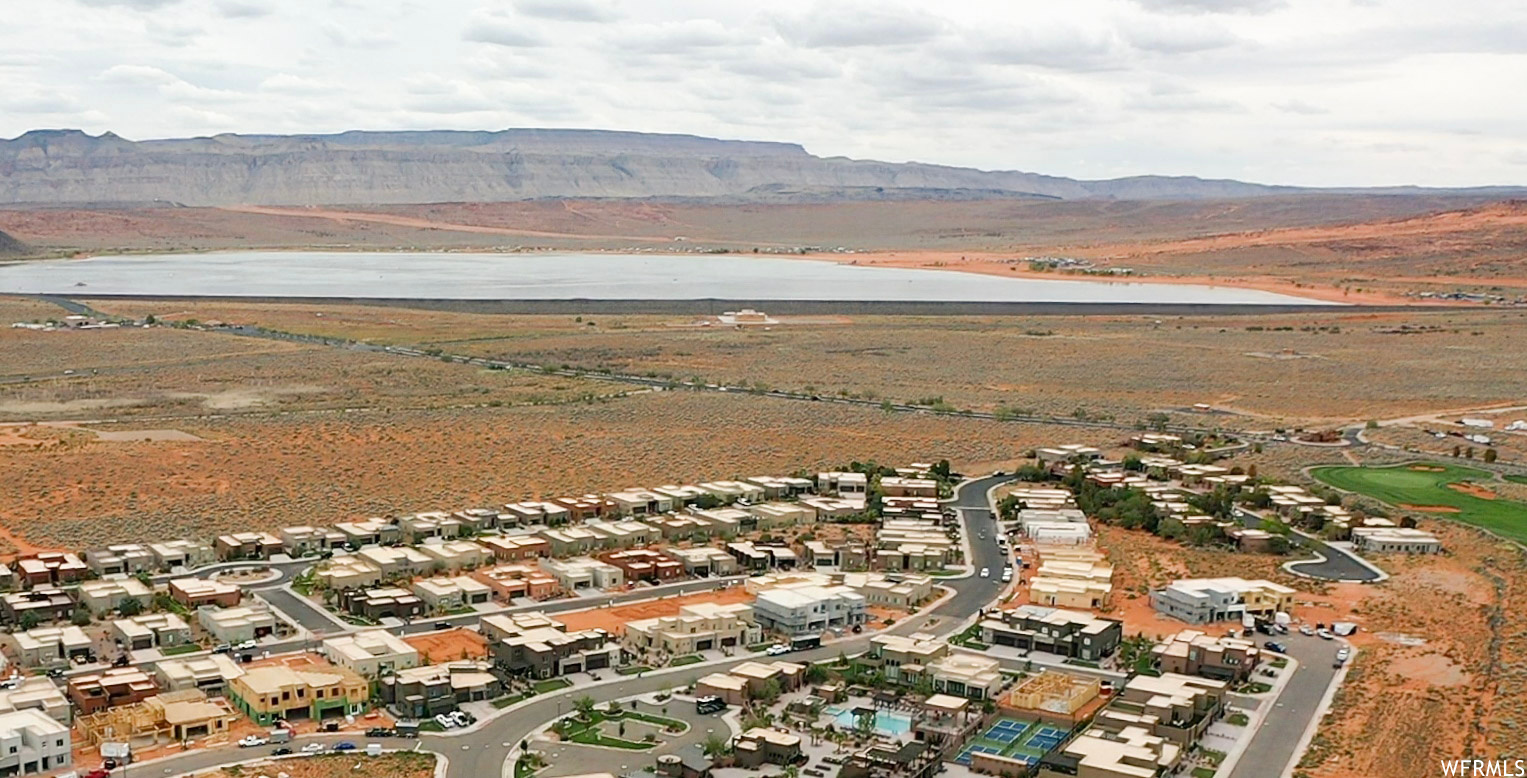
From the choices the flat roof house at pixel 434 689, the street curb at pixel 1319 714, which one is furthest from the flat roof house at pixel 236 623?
the street curb at pixel 1319 714

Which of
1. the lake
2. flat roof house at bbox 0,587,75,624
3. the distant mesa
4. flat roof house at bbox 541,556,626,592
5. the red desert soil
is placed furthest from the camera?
the distant mesa

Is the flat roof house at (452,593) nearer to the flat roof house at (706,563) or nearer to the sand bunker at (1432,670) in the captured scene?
the flat roof house at (706,563)

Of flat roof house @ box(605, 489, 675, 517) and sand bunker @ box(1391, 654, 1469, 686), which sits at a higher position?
flat roof house @ box(605, 489, 675, 517)

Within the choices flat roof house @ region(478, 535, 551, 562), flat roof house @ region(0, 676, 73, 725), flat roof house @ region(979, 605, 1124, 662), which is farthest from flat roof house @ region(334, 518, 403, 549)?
flat roof house @ region(979, 605, 1124, 662)

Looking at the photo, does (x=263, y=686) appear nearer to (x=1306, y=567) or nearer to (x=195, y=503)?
(x=195, y=503)

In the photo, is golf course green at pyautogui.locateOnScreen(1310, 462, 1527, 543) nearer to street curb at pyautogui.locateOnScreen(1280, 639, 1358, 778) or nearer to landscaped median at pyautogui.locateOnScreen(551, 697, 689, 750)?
street curb at pyautogui.locateOnScreen(1280, 639, 1358, 778)

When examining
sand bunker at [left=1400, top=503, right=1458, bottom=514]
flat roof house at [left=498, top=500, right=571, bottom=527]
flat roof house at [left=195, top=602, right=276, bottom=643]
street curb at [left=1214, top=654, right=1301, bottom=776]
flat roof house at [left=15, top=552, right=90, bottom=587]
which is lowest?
street curb at [left=1214, top=654, right=1301, bottom=776]

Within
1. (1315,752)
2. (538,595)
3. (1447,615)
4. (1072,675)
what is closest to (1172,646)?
(1072,675)

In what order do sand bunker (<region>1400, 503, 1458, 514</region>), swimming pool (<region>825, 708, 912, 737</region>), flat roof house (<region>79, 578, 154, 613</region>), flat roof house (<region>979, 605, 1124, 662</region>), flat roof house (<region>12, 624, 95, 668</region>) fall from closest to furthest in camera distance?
1. swimming pool (<region>825, 708, 912, 737</region>)
2. flat roof house (<region>12, 624, 95, 668</region>)
3. flat roof house (<region>979, 605, 1124, 662</region>)
4. flat roof house (<region>79, 578, 154, 613</region>)
5. sand bunker (<region>1400, 503, 1458, 514</region>)
